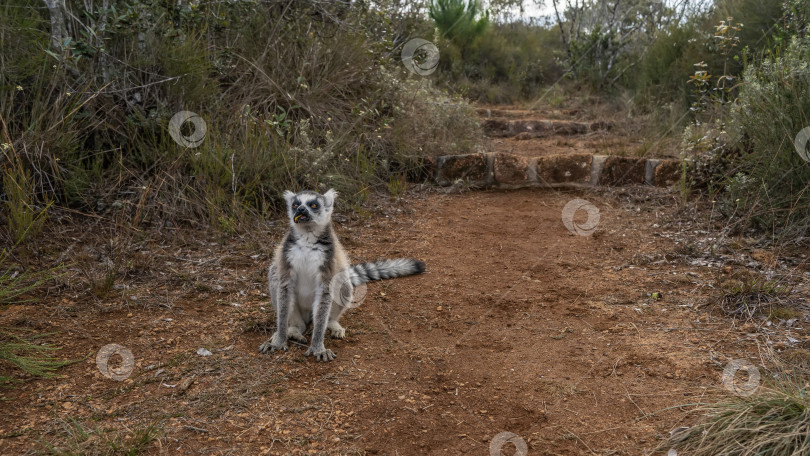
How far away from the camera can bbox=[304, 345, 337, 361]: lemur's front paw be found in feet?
11.3

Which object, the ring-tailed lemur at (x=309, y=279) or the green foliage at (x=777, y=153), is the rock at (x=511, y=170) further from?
the ring-tailed lemur at (x=309, y=279)

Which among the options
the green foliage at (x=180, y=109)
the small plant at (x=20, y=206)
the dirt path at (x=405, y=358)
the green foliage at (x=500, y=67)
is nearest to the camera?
the dirt path at (x=405, y=358)

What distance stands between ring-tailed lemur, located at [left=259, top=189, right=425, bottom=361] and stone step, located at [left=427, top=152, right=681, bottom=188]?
12.0 feet

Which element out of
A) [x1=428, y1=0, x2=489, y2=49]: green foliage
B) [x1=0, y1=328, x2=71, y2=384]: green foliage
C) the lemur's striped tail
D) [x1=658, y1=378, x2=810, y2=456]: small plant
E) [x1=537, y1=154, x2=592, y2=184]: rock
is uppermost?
[x1=428, y1=0, x2=489, y2=49]: green foliage

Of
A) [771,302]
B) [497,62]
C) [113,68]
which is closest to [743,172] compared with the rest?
[771,302]

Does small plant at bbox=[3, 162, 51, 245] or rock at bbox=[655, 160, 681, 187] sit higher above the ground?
rock at bbox=[655, 160, 681, 187]

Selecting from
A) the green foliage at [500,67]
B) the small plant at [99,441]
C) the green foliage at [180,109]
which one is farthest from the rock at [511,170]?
the small plant at [99,441]

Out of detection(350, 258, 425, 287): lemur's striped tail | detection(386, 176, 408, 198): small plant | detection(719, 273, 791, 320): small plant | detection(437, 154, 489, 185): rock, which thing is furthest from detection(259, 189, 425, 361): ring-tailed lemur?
detection(437, 154, 489, 185): rock

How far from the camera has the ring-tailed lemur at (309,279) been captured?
3541mm

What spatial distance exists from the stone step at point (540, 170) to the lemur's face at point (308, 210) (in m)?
3.71

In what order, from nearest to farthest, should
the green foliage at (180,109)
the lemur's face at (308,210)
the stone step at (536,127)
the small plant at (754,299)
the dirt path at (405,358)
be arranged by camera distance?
the dirt path at (405,358) → the lemur's face at (308,210) → the small plant at (754,299) → the green foliage at (180,109) → the stone step at (536,127)

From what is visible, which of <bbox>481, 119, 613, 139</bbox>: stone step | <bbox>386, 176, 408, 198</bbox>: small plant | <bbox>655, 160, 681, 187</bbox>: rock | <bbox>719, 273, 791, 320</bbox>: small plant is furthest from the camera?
<bbox>481, 119, 613, 139</bbox>: stone step

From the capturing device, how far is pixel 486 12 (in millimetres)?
13188

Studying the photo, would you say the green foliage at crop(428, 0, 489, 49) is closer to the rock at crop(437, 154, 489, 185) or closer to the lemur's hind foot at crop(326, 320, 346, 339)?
the rock at crop(437, 154, 489, 185)
